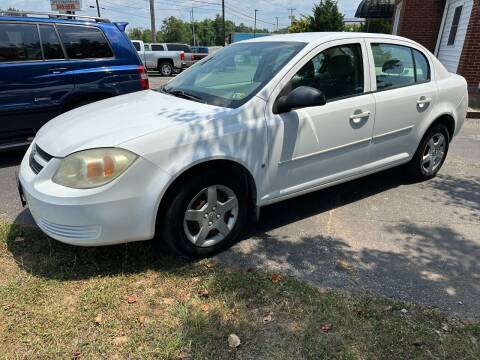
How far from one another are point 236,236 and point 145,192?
0.96m

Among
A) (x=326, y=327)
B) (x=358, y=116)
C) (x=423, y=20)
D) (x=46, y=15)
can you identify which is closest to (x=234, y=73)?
(x=358, y=116)

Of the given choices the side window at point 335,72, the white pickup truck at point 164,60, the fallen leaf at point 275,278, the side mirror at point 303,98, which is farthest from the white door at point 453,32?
the white pickup truck at point 164,60

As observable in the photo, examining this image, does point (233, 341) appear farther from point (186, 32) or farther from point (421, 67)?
point (186, 32)

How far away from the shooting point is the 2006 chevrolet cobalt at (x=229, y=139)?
278 cm

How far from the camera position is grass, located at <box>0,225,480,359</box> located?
7.75 ft

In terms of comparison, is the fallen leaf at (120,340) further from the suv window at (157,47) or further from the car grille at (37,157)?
the suv window at (157,47)

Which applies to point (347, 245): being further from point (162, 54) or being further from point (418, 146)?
point (162, 54)

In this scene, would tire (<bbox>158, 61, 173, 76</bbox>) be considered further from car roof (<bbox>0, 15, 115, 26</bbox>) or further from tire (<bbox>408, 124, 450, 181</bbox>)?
tire (<bbox>408, 124, 450, 181</bbox>)

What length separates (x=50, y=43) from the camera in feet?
17.9

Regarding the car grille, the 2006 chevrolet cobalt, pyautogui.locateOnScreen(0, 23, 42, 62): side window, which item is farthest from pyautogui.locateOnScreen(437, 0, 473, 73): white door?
the car grille

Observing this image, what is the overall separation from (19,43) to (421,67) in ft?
15.9

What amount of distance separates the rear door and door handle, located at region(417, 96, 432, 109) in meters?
4.26

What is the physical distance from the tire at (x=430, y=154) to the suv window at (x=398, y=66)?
65cm

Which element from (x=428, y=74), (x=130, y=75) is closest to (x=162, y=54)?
(x=130, y=75)
